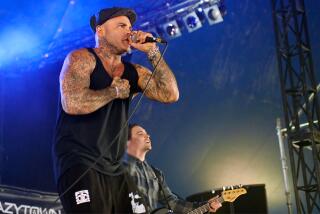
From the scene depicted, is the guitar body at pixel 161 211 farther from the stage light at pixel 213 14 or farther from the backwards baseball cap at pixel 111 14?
the stage light at pixel 213 14

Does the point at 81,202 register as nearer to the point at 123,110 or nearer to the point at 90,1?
the point at 123,110

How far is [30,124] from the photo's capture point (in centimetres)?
728

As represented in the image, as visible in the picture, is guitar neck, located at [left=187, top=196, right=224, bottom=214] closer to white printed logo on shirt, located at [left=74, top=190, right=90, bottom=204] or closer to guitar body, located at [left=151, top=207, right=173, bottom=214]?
guitar body, located at [left=151, top=207, right=173, bottom=214]

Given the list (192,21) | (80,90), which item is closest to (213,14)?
(192,21)

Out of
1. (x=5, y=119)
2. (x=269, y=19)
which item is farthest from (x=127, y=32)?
(x=269, y=19)

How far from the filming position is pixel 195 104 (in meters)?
9.82

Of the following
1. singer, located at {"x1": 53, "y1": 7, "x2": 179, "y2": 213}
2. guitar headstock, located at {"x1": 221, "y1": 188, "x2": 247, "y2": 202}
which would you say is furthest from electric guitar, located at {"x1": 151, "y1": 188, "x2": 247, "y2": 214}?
singer, located at {"x1": 53, "y1": 7, "x2": 179, "y2": 213}

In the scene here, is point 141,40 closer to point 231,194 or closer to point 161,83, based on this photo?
point 161,83

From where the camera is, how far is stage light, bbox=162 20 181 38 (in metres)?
7.64

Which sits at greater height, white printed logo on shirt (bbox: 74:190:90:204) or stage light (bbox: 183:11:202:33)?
stage light (bbox: 183:11:202:33)

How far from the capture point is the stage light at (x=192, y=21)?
7609 mm

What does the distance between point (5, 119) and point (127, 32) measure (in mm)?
5168

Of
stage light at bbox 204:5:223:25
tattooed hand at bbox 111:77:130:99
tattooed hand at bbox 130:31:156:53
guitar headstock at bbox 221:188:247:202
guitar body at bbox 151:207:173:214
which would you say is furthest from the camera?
stage light at bbox 204:5:223:25

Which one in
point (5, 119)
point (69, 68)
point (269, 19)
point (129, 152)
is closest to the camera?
point (129, 152)
